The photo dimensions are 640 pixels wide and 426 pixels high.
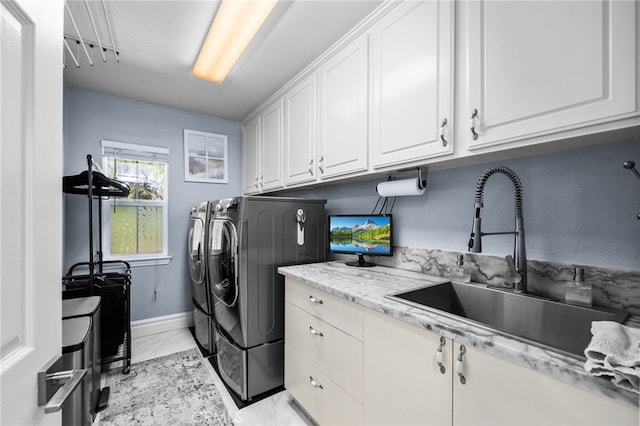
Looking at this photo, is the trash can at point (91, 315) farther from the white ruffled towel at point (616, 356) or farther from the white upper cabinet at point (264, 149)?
the white ruffled towel at point (616, 356)

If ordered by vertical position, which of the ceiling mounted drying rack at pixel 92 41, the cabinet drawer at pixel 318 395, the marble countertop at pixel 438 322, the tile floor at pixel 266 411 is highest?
the ceiling mounted drying rack at pixel 92 41

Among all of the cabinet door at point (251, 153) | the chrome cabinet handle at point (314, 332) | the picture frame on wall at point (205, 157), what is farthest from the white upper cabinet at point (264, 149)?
the chrome cabinet handle at point (314, 332)

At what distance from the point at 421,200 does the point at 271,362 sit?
1.55m

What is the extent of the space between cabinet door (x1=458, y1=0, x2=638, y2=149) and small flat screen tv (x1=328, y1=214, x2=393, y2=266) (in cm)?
81

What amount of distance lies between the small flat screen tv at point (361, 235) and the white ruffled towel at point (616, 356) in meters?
1.12

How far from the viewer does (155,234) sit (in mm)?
2926

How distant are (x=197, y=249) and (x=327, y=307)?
1.68 metres

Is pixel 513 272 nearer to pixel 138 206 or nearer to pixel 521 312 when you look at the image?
pixel 521 312

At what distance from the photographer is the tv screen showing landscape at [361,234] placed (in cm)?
179

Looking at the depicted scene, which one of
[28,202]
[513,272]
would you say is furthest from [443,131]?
[28,202]

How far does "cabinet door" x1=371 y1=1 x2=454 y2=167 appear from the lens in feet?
4.01

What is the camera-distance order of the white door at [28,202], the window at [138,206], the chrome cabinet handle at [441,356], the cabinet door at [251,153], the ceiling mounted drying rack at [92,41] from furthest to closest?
1. the cabinet door at [251,153]
2. the window at [138,206]
3. the ceiling mounted drying rack at [92,41]
4. the chrome cabinet handle at [441,356]
5. the white door at [28,202]

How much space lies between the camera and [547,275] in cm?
120

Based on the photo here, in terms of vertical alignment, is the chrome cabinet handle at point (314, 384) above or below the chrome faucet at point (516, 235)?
below
